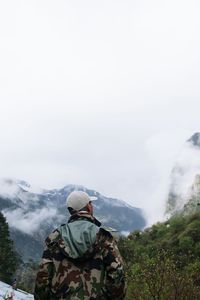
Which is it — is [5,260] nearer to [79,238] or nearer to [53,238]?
[53,238]

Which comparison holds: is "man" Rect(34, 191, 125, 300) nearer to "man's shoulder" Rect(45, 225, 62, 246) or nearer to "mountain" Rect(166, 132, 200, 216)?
"man's shoulder" Rect(45, 225, 62, 246)

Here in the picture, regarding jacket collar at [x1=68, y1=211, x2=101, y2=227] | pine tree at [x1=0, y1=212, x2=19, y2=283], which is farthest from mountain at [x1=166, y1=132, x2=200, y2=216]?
jacket collar at [x1=68, y1=211, x2=101, y2=227]

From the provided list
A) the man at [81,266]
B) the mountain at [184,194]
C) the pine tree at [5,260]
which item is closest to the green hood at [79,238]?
the man at [81,266]

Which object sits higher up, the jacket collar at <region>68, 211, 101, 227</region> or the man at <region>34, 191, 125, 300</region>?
the jacket collar at <region>68, 211, 101, 227</region>

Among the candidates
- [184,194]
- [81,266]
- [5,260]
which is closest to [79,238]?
[81,266]

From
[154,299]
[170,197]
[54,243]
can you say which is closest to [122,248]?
[154,299]

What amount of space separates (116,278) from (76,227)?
476 millimetres

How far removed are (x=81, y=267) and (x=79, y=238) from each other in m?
0.22

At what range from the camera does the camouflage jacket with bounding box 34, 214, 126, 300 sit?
369cm

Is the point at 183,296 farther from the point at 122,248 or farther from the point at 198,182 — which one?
the point at 198,182

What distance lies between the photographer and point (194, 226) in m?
59.0

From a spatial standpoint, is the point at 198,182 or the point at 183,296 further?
the point at 198,182

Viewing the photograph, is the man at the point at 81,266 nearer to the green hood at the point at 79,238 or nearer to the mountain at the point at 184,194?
the green hood at the point at 79,238

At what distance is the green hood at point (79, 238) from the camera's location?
12.1 ft
